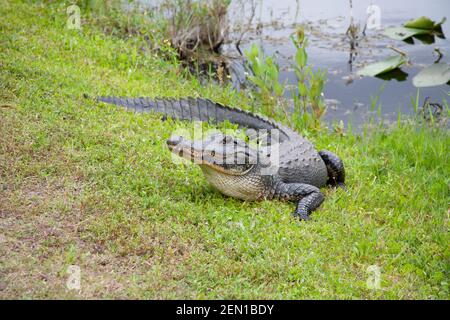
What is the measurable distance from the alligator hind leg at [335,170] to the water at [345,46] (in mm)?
2161

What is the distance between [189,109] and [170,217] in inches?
91.9

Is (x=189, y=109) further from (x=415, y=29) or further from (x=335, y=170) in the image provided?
(x=415, y=29)

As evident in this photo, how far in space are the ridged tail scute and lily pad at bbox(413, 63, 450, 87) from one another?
302 centimetres

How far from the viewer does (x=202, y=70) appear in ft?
31.3

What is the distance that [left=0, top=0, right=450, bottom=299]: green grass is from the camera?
3814 millimetres

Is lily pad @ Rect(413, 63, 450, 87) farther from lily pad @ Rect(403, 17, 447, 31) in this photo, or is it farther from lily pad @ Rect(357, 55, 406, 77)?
lily pad @ Rect(403, 17, 447, 31)

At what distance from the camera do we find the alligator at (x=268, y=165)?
4.78 meters

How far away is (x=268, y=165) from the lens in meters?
5.15

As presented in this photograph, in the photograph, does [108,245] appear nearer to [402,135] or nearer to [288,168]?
[288,168]
